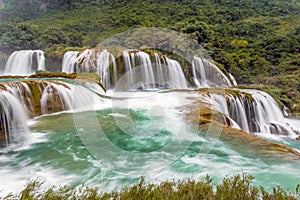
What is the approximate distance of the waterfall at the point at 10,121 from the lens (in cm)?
524

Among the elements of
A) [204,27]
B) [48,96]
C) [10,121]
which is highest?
[204,27]

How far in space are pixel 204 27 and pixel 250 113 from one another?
15411mm

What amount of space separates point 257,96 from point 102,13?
101 feet

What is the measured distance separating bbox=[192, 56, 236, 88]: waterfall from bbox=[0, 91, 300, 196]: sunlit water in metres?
9.01

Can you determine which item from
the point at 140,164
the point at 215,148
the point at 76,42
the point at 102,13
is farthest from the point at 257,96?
the point at 102,13

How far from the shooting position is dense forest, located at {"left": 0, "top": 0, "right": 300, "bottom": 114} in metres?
19.6

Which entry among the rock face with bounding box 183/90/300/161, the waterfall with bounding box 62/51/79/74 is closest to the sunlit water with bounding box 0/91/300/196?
the rock face with bounding box 183/90/300/161

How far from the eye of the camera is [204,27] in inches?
883

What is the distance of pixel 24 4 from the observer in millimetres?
38719

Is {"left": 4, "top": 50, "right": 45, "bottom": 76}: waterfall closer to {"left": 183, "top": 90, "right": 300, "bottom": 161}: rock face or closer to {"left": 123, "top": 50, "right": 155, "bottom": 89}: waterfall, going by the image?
{"left": 123, "top": 50, "right": 155, "bottom": 89}: waterfall

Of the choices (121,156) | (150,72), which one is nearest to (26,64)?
(150,72)

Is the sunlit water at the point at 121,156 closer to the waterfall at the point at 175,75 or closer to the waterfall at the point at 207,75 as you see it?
the waterfall at the point at 175,75

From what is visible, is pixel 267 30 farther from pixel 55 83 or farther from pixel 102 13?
pixel 55 83

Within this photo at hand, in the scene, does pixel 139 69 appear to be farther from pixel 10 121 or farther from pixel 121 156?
pixel 121 156
